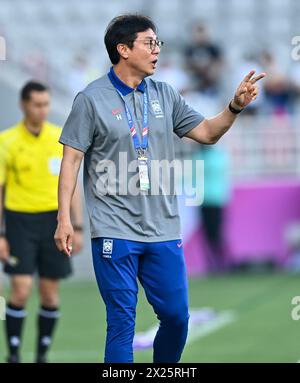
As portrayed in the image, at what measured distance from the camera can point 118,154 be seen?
7.11 metres

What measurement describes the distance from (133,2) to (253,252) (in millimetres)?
7559

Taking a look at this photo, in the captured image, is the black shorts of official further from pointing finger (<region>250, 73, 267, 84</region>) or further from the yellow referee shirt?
pointing finger (<region>250, 73, 267, 84</region>)

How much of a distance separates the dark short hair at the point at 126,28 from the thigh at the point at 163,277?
1.21 m

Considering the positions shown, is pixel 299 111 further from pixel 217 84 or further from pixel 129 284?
pixel 129 284

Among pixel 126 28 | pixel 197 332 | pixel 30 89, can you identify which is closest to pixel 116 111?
pixel 126 28

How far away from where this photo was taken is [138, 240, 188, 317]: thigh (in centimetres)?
723

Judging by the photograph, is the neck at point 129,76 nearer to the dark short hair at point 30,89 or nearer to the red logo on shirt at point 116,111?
the red logo on shirt at point 116,111

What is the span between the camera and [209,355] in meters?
10.4

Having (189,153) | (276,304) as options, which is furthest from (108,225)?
(189,153)

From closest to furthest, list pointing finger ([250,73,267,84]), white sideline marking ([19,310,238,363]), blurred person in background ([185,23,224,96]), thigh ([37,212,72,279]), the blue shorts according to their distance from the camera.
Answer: pointing finger ([250,73,267,84]), the blue shorts, thigh ([37,212,72,279]), white sideline marking ([19,310,238,363]), blurred person in background ([185,23,224,96])

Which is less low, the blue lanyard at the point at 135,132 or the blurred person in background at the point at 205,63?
the blurred person in background at the point at 205,63

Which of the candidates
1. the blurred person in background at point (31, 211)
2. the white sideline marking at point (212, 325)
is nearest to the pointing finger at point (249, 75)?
the blurred person in background at point (31, 211)

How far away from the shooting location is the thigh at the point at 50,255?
10.0 m

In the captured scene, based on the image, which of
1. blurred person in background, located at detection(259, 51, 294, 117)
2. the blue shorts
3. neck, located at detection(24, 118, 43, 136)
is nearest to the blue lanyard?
the blue shorts
